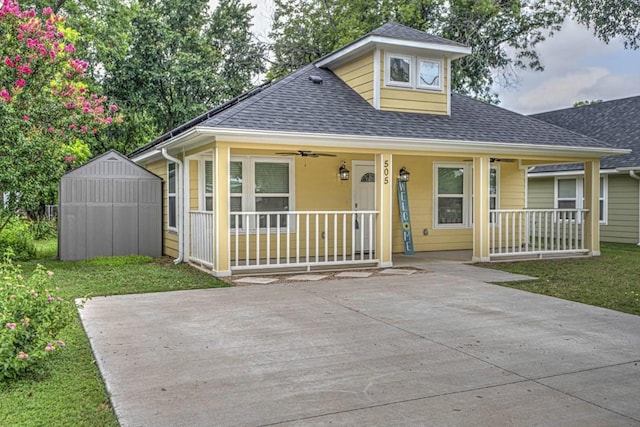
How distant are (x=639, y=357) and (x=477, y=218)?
641 centimetres

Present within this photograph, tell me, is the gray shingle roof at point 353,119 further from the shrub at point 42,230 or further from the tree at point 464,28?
the shrub at point 42,230

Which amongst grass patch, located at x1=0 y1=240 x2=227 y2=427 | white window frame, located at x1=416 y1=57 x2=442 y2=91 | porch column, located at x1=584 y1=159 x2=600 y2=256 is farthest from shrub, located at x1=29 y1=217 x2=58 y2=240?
porch column, located at x1=584 y1=159 x2=600 y2=256

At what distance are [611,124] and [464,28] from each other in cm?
599

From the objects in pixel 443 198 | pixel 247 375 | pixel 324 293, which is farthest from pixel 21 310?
pixel 443 198

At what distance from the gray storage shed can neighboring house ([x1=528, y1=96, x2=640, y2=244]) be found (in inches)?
485

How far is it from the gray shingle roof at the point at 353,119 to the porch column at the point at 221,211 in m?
0.53

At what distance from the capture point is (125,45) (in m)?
18.6

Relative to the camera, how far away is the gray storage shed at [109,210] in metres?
11.1

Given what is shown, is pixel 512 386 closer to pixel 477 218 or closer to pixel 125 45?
pixel 477 218

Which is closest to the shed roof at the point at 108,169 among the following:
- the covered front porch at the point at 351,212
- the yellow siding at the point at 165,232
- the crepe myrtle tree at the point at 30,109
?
the crepe myrtle tree at the point at 30,109

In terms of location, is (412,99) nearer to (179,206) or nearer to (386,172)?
(386,172)

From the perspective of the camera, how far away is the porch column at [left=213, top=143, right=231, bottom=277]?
863 cm

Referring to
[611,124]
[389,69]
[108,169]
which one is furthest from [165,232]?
[611,124]

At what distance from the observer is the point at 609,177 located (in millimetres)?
15977
